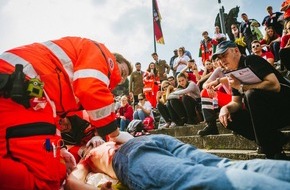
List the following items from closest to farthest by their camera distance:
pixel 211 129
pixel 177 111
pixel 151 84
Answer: pixel 211 129
pixel 177 111
pixel 151 84

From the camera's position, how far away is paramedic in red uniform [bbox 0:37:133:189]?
1778 mm

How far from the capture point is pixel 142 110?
8695 millimetres

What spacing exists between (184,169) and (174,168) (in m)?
0.07

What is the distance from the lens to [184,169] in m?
1.56

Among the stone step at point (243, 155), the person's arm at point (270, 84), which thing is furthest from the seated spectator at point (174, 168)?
the stone step at point (243, 155)

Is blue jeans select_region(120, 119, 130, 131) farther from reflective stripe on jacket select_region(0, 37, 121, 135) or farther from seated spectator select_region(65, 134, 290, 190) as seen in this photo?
→ reflective stripe on jacket select_region(0, 37, 121, 135)

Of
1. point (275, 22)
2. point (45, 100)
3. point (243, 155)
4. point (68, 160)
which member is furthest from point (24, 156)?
point (275, 22)

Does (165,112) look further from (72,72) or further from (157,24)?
(157,24)

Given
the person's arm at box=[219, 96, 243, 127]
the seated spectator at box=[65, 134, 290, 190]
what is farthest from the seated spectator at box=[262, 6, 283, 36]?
the seated spectator at box=[65, 134, 290, 190]

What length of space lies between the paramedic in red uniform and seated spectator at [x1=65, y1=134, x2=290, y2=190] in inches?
9.7

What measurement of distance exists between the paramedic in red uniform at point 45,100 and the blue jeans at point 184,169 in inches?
16.9

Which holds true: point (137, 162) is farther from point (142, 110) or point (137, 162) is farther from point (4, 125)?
point (142, 110)

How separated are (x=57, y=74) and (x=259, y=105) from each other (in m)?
2.08

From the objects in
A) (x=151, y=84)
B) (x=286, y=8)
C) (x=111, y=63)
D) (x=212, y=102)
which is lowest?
(x=151, y=84)
